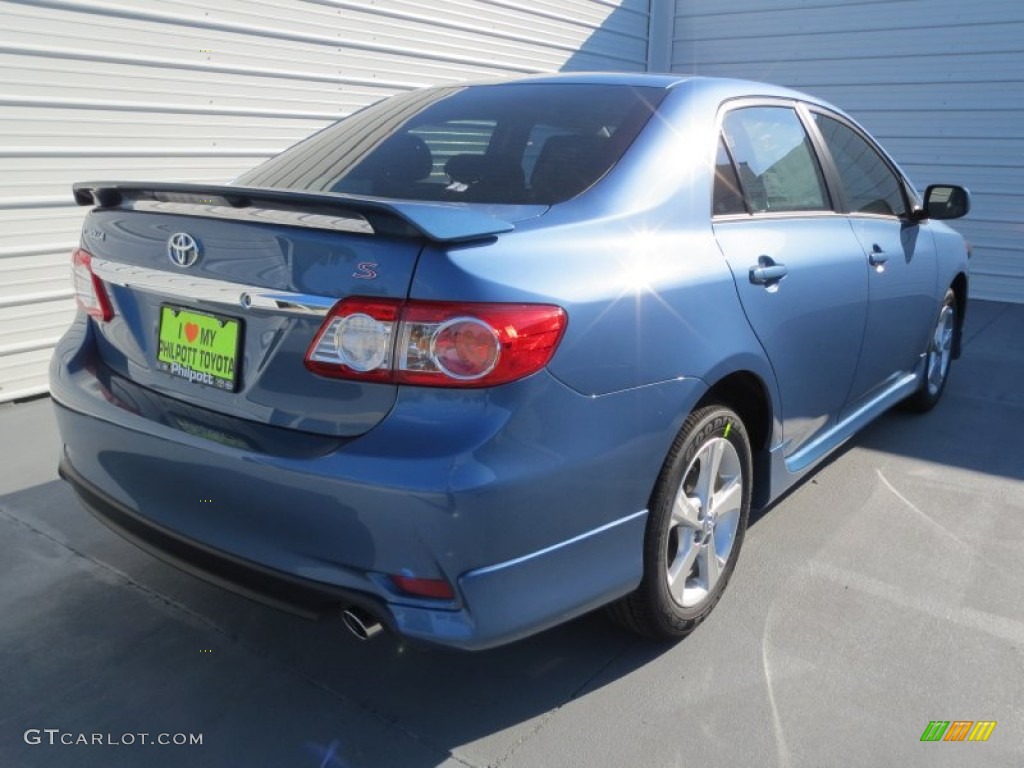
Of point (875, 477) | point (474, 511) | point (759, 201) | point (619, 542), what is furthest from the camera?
point (875, 477)

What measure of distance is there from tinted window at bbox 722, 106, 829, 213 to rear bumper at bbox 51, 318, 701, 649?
95 cm

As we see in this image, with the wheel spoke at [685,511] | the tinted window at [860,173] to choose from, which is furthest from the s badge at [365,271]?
the tinted window at [860,173]

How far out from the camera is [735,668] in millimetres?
2494

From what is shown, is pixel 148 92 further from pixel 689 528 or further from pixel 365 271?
pixel 689 528

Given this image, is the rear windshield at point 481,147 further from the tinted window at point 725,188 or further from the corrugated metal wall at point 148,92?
the corrugated metal wall at point 148,92

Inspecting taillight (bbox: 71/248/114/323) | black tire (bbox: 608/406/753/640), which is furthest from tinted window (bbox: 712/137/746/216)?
taillight (bbox: 71/248/114/323)

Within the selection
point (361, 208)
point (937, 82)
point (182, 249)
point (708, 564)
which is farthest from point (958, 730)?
point (937, 82)

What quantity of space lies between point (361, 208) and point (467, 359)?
0.38 metres

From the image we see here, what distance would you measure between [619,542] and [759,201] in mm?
1302

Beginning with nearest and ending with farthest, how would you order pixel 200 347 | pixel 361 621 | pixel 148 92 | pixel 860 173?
pixel 361 621
pixel 200 347
pixel 860 173
pixel 148 92

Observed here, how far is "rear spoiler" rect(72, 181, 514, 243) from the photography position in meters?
1.81

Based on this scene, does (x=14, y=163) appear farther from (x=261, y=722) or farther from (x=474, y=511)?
(x=474, y=511)

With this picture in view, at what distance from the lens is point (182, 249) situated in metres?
2.13

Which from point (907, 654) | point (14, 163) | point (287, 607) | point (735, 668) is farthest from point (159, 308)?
point (14, 163)
